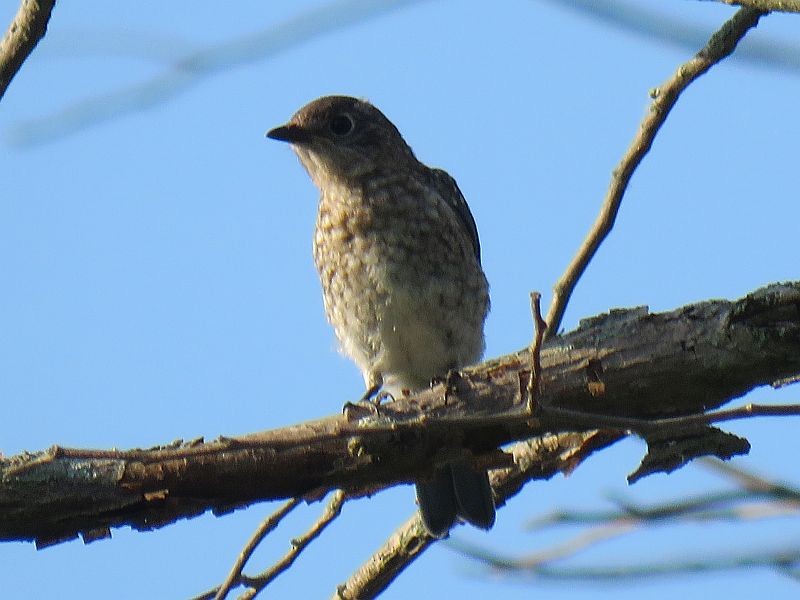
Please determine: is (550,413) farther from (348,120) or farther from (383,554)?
(348,120)

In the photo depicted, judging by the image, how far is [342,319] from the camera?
19.4 feet

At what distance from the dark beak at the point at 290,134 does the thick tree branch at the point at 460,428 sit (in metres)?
2.47

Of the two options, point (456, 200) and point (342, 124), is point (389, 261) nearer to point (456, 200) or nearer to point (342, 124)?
point (456, 200)

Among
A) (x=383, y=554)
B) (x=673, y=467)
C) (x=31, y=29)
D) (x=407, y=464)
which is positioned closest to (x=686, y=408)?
(x=673, y=467)

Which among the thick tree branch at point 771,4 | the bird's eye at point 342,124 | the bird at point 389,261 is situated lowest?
the thick tree branch at point 771,4

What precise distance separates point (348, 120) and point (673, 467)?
3228mm

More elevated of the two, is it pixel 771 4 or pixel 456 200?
Result: pixel 456 200

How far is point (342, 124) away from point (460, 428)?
298cm

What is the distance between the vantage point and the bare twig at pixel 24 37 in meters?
3.46

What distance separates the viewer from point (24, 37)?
3.47 m

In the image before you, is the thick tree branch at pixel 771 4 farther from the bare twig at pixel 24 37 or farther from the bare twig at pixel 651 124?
the bare twig at pixel 24 37

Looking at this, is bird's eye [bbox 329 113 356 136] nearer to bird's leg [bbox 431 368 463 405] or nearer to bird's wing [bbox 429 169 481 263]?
bird's wing [bbox 429 169 481 263]

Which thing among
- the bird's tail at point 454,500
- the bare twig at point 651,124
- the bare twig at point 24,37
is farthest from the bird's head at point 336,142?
the bare twig at point 651,124

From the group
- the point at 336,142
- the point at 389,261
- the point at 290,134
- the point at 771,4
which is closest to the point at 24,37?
the point at 771,4
